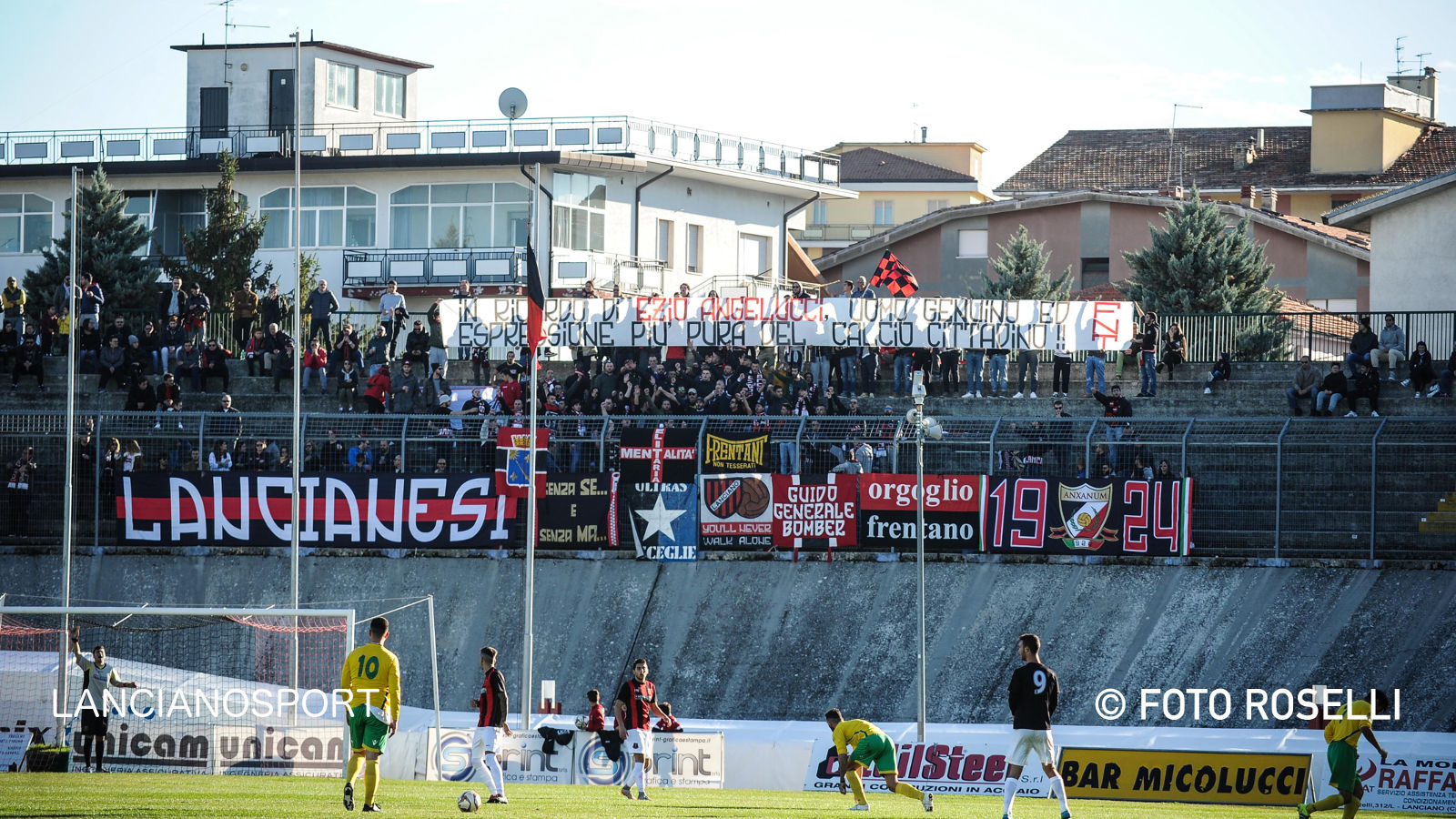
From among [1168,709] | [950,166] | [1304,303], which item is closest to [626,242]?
[1304,303]

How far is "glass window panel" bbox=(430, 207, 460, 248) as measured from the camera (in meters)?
48.2

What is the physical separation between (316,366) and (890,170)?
5231cm

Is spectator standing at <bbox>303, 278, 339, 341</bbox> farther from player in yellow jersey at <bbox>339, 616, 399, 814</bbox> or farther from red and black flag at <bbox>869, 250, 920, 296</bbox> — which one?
player in yellow jersey at <bbox>339, 616, 399, 814</bbox>

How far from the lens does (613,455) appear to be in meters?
28.5

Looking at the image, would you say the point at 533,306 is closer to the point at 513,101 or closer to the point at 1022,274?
the point at 513,101

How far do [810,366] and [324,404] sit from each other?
9567mm

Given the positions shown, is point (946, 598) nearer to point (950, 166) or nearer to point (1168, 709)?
point (1168, 709)

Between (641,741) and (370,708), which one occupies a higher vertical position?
(370,708)

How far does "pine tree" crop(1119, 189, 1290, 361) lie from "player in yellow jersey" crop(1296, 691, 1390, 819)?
3011 centimetres

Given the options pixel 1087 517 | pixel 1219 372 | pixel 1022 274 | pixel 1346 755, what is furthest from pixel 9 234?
pixel 1346 755

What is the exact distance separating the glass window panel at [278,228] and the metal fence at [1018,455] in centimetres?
1985

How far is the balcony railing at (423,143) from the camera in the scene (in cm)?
4850

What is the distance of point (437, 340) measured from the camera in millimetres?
33500

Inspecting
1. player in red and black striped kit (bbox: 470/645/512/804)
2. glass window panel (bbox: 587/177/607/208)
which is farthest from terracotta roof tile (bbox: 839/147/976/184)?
player in red and black striped kit (bbox: 470/645/512/804)
